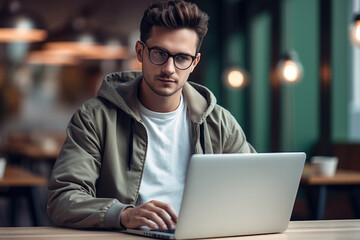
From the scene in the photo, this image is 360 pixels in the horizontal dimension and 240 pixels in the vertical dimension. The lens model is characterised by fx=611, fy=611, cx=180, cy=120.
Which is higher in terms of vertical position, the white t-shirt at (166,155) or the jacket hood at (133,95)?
the jacket hood at (133,95)

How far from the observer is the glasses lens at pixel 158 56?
1.98 m

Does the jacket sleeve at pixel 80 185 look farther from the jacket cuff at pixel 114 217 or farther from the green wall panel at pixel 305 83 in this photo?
the green wall panel at pixel 305 83

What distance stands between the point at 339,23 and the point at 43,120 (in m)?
6.99

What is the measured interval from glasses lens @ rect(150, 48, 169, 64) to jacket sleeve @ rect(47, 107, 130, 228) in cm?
28

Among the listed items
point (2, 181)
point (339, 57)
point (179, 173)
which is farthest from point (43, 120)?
point (179, 173)

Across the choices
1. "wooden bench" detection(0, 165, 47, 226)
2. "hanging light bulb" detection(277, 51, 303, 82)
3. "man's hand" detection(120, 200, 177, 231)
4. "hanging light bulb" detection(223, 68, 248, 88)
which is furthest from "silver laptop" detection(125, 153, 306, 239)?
→ "hanging light bulb" detection(223, 68, 248, 88)

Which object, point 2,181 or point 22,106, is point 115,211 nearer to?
point 2,181

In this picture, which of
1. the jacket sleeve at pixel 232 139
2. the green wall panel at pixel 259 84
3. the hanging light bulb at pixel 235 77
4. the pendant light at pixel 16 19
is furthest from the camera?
the green wall panel at pixel 259 84

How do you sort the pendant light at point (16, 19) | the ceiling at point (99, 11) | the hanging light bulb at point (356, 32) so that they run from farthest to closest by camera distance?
the ceiling at point (99, 11), the pendant light at point (16, 19), the hanging light bulb at point (356, 32)

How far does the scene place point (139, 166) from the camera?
2.03 meters

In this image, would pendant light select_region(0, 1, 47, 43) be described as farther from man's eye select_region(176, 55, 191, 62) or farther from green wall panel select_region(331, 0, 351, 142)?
man's eye select_region(176, 55, 191, 62)

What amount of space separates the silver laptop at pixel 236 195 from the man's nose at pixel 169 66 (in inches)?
21.2

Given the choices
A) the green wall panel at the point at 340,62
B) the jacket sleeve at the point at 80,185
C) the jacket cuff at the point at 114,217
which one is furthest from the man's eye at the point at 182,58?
the green wall panel at the point at 340,62

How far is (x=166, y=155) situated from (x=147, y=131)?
0.13m
